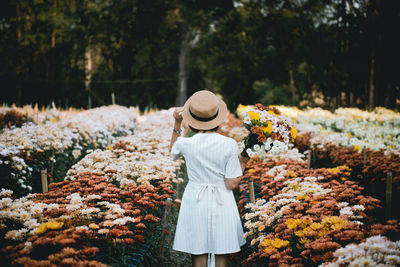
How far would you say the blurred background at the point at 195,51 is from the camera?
17062mm

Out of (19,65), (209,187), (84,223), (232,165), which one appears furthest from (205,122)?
(19,65)

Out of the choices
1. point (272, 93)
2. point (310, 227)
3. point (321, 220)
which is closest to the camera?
point (310, 227)

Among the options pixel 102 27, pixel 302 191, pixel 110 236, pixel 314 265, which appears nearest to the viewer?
pixel 314 265

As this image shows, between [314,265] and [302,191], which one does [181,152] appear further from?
[302,191]

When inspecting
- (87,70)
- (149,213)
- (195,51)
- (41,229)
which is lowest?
(149,213)

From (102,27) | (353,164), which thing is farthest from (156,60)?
(353,164)

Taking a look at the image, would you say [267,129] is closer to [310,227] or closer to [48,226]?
[310,227]

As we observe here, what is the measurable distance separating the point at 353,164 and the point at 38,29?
2818 cm

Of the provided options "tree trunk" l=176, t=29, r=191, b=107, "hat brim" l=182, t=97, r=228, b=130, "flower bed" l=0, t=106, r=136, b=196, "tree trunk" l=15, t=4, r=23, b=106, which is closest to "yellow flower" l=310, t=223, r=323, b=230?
"hat brim" l=182, t=97, r=228, b=130

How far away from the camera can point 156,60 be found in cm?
3083

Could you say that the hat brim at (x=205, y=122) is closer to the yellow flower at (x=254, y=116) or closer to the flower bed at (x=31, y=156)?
the yellow flower at (x=254, y=116)

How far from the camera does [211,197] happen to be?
2.21 meters

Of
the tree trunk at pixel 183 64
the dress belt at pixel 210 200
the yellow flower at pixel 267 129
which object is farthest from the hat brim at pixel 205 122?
the tree trunk at pixel 183 64

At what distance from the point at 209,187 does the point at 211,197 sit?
0.07 meters
